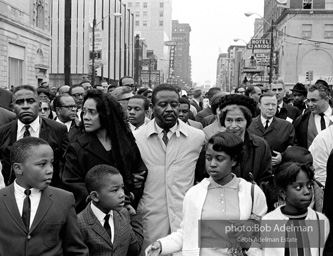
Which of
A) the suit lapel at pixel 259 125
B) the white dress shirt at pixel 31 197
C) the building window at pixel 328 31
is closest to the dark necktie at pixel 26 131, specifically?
the white dress shirt at pixel 31 197

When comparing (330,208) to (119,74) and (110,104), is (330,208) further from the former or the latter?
(119,74)

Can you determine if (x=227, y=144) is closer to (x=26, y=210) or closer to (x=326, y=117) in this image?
(x=26, y=210)

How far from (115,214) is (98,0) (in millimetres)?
77449

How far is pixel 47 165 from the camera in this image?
441 cm

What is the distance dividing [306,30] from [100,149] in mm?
63316

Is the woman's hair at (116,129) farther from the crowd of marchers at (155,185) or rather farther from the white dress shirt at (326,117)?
the white dress shirt at (326,117)

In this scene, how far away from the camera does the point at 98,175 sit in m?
4.86

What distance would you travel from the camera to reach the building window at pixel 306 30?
64.5 metres

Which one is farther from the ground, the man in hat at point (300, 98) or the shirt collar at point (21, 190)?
the man in hat at point (300, 98)

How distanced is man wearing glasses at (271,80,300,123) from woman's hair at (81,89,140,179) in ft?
16.2

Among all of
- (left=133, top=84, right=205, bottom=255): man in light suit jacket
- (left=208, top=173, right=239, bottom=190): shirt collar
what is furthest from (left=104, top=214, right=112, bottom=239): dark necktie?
(left=208, top=173, right=239, bottom=190): shirt collar

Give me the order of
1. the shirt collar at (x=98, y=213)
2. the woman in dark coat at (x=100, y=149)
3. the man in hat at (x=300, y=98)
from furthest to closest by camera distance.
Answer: the man in hat at (x=300, y=98) → the woman in dark coat at (x=100, y=149) → the shirt collar at (x=98, y=213)

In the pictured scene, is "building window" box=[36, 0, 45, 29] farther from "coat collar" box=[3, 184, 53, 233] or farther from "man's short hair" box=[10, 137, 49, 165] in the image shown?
"coat collar" box=[3, 184, 53, 233]

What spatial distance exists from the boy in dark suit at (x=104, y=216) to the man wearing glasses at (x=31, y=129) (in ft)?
4.68
